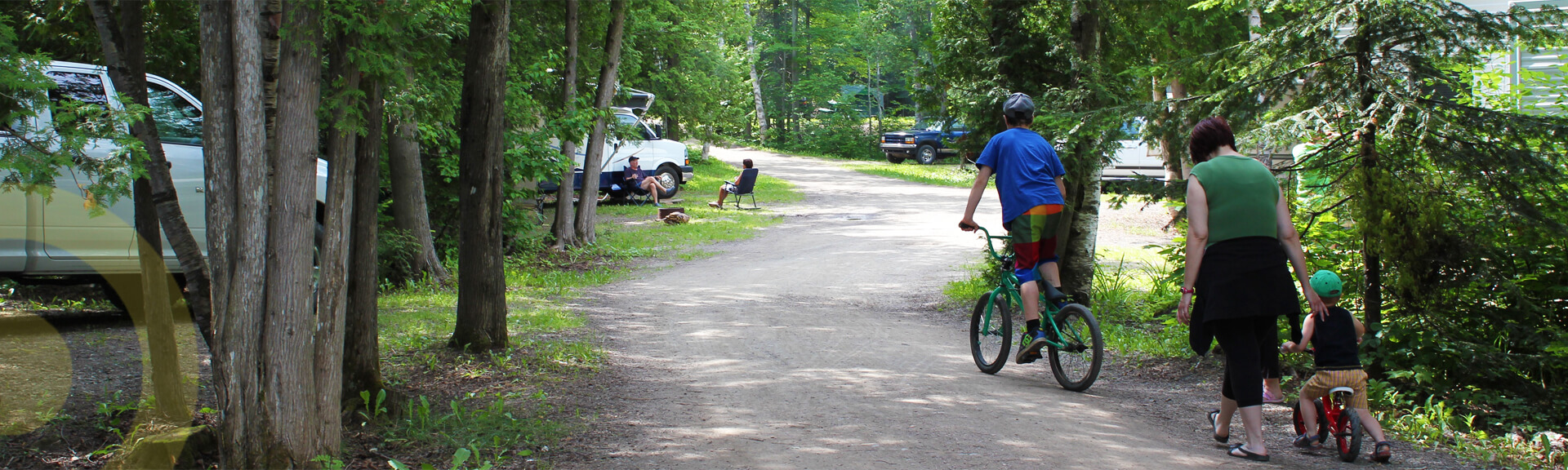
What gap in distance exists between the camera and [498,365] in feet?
20.6

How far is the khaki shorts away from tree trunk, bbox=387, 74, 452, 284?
26.5 feet

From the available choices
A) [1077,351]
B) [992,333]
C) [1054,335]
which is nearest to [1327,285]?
[1077,351]

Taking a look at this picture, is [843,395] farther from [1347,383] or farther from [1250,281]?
[1347,383]

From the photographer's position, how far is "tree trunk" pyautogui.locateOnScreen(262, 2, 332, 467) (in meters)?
3.69

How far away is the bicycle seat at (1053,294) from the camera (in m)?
5.88

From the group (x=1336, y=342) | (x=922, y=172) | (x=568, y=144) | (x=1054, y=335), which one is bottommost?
(x=1054, y=335)

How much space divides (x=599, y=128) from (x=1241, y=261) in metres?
10.2

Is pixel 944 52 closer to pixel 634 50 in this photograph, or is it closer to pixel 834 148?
pixel 634 50

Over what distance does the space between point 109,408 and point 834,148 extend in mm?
41367

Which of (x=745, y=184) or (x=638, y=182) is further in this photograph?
(x=638, y=182)

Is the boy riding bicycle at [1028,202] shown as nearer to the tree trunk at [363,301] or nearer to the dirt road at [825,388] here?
the dirt road at [825,388]

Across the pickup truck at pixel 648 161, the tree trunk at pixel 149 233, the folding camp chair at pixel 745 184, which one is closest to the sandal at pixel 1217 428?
the tree trunk at pixel 149 233

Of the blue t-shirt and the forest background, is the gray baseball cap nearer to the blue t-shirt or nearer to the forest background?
the blue t-shirt

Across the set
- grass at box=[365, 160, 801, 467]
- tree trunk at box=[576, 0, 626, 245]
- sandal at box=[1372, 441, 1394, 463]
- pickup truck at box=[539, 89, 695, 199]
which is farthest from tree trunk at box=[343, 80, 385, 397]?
pickup truck at box=[539, 89, 695, 199]
